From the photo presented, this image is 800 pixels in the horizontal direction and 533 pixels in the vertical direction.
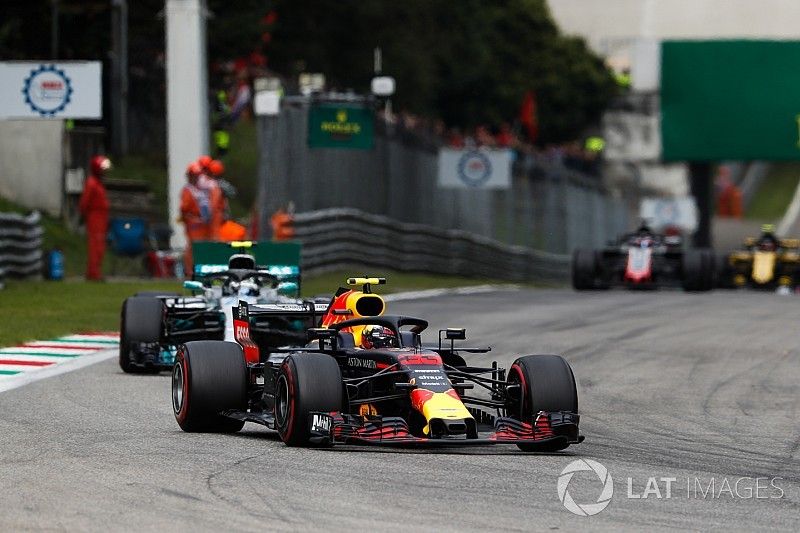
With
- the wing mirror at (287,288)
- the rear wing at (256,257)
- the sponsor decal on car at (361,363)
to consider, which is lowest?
the sponsor decal on car at (361,363)

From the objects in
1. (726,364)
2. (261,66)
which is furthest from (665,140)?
(726,364)

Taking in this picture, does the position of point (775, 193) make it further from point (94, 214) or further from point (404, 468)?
Result: point (404, 468)

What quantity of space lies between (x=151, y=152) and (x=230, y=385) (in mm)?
29514

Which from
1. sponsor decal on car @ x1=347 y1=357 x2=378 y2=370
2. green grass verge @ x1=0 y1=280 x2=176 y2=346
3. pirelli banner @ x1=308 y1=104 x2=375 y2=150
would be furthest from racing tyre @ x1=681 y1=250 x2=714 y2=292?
sponsor decal on car @ x1=347 y1=357 x2=378 y2=370

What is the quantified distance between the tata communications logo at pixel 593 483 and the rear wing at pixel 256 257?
623 cm

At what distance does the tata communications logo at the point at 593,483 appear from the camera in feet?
27.6

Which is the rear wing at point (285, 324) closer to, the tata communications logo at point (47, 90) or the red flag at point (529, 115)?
the tata communications logo at point (47, 90)

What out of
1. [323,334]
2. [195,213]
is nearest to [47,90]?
[195,213]

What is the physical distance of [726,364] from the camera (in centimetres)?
1703

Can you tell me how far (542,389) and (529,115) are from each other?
55900 mm

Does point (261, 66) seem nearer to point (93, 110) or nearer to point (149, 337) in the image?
point (93, 110)

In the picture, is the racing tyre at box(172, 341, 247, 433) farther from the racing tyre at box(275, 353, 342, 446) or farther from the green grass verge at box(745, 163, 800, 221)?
the green grass verge at box(745, 163, 800, 221)

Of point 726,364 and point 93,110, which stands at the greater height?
point 93,110

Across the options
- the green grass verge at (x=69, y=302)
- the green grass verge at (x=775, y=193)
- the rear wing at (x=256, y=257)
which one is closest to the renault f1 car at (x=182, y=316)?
the rear wing at (x=256, y=257)
